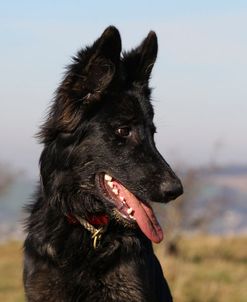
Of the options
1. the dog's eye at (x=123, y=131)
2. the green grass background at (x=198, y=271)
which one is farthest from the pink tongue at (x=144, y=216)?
the green grass background at (x=198, y=271)

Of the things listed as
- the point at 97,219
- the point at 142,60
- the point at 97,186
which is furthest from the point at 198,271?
the point at 97,186

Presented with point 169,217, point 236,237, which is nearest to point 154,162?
point 169,217

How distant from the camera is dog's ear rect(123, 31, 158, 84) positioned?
18.1 ft

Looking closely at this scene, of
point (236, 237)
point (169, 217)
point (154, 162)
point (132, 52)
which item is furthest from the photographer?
point (236, 237)

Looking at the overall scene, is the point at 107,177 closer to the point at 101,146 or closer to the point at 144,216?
the point at 101,146

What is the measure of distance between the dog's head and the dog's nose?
0.09 meters

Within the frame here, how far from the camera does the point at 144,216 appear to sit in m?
5.09

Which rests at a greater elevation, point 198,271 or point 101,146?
point 101,146

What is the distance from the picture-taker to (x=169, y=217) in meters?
16.3

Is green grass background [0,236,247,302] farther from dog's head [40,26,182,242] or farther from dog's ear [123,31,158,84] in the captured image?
dog's ear [123,31,158,84]

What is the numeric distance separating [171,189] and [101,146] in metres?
0.64

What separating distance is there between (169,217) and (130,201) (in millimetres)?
11317

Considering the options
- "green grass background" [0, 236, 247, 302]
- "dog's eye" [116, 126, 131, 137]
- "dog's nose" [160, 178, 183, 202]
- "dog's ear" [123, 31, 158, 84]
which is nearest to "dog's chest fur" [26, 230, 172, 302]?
"dog's nose" [160, 178, 183, 202]

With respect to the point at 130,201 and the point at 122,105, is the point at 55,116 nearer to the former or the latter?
the point at 122,105
